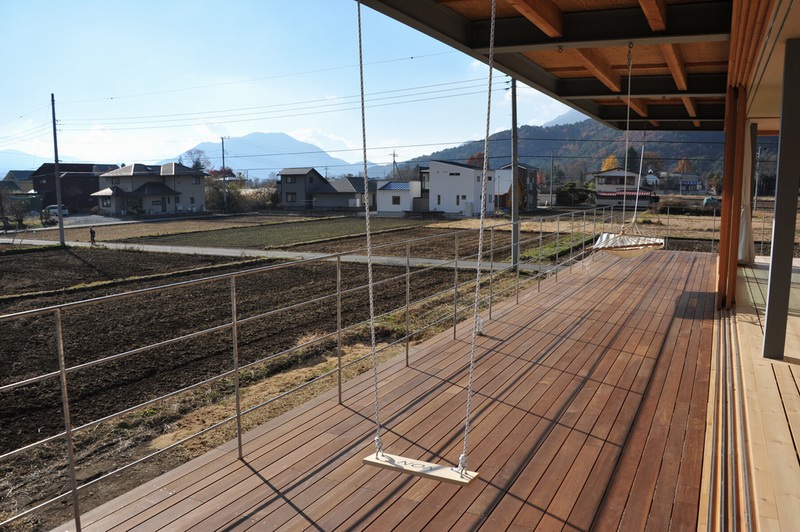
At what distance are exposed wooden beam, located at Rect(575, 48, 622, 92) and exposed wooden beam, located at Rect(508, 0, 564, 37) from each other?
532 millimetres

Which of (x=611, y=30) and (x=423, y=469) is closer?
(x=423, y=469)

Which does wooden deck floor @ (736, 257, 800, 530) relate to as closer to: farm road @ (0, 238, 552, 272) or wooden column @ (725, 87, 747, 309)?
wooden column @ (725, 87, 747, 309)

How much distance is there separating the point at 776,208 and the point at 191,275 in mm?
10217

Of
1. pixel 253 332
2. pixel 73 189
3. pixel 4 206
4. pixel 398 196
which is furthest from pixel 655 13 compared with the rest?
pixel 73 189

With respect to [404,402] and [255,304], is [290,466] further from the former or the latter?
[255,304]

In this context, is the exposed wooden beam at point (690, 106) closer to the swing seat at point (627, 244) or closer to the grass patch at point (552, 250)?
the swing seat at point (627, 244)

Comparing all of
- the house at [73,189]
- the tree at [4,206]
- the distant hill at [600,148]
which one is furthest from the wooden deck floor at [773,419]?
the house at [73,189]

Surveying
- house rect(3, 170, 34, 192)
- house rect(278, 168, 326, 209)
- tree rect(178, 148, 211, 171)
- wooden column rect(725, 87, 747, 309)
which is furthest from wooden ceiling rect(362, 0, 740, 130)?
house rect(3, 170, 34, 192)

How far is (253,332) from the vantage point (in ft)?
20.4

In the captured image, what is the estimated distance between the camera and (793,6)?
210 centimetres

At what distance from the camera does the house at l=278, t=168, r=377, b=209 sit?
3850 centimetres

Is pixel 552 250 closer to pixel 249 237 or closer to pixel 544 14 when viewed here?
pixel 544 14

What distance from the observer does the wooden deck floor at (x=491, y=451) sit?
5.65 ft

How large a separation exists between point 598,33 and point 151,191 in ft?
115
